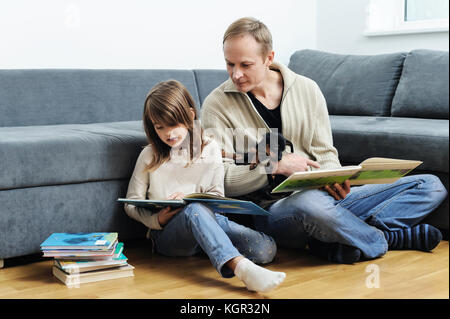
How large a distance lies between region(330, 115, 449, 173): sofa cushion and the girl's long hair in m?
0.70

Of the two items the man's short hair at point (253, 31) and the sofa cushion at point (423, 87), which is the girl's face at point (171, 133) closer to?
the man's short hair at point (253, 31)

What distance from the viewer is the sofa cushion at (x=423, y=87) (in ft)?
8.61

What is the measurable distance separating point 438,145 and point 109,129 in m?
1.18

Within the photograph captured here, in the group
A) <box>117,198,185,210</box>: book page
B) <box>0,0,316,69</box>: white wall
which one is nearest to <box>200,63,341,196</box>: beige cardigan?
<box>117,198,185,210</box>: book page

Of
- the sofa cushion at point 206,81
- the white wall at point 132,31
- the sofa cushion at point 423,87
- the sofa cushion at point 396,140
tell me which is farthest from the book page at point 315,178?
the white wall at point 132,31

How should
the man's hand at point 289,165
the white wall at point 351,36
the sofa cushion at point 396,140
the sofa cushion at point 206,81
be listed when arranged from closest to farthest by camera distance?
the man's hand at point 289,165, the sofa cushion at point 396,140, the sofa cushion at point 206,81, the white wall at point 351,36

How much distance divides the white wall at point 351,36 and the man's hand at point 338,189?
168cm

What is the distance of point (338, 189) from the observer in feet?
6.07

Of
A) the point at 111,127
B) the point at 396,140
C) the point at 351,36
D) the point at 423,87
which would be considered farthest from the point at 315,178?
the point at 351,36

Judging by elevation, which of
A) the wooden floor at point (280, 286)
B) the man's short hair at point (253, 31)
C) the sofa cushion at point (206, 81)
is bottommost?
the wooden floor at point (280, 286)

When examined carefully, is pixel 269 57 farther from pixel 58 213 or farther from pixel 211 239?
pixel 58 213

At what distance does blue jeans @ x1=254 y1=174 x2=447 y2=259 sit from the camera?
6.00 feet

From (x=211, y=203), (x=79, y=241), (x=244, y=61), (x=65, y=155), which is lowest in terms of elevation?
(x=79, y=241)

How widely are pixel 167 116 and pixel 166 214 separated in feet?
0.98
